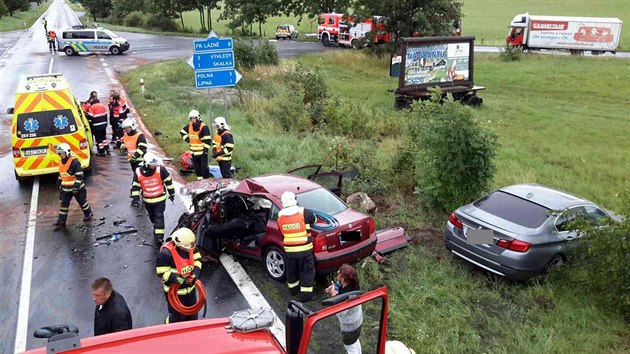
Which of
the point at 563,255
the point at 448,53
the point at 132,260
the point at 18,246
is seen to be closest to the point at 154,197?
the point at 132,260

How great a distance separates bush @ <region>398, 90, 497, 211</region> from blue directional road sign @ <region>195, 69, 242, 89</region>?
15.4 feet

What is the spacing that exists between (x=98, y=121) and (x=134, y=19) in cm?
5236

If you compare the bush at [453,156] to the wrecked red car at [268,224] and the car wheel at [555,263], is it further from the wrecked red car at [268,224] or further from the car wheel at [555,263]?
the wrecked red car at [268,224]

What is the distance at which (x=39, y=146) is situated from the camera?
1138 centimetres

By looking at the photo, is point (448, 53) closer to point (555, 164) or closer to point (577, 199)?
point (555, 164)

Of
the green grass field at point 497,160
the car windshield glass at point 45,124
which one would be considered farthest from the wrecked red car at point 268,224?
the car windshield glass at point 45,124

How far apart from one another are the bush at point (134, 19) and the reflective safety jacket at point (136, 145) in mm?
52762

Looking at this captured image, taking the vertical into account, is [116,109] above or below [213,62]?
below

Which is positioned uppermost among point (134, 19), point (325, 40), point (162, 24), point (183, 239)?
point (134, 19)

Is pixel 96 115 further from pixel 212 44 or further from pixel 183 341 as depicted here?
pixel 183 341

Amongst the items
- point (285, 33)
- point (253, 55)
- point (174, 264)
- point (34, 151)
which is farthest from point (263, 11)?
point (174, 264)

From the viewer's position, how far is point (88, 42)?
32312 millimetres

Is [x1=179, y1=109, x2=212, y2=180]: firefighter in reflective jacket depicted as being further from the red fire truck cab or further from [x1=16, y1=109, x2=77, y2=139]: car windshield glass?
the red fire truck cab

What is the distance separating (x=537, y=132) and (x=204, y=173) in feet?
39.6
